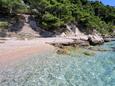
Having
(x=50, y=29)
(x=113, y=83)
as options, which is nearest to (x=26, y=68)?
(x=113, y=83)

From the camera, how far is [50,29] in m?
47.1

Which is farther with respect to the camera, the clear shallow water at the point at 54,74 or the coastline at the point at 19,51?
the coastline at the point at 19,51

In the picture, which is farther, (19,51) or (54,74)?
(19,51)

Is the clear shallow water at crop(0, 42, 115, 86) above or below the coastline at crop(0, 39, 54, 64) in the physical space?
below

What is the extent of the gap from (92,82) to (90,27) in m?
47.2

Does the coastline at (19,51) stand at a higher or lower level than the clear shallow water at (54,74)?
higher

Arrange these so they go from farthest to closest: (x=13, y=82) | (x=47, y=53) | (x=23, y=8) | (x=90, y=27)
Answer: (x=90, y=27) → (x=23, y=8) → (x=47, y=53) → (x=13, y=82)

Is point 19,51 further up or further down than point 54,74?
further up

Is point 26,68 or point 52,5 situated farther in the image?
point 52,5

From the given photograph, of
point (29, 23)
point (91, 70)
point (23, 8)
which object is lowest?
point (91, 70)

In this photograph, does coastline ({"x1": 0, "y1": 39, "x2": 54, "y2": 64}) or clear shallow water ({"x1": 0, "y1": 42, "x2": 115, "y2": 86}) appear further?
coastline ({"x1": 0, "y1": 39, "x2": 54, "y2": 64})

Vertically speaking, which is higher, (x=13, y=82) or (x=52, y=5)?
(x=52, y=5)

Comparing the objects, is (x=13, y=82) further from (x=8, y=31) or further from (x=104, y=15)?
(x=104, y=15)

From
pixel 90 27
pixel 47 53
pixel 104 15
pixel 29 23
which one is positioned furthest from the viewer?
pixel 104 15
